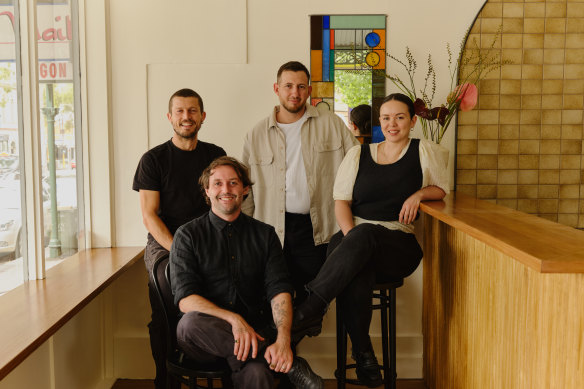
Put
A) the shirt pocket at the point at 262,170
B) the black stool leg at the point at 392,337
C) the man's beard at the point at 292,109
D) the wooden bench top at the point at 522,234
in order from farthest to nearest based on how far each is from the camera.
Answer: the shirt pocket at the point at 262,170 → the man's beard at the point at 292,109 → the black stool leg at the point at 392,337 → the wooden bench top at the point at 522,234

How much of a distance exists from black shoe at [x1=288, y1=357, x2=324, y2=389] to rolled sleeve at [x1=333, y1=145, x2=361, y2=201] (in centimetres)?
93

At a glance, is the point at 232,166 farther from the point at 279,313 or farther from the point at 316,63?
the point at 316,63

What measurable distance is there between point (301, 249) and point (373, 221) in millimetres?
544

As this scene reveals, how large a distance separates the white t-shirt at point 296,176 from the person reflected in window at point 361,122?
1.51 feet

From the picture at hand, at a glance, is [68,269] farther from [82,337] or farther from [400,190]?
[400,190]

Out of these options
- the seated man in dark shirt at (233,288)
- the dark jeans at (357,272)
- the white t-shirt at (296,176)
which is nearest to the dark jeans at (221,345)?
the seated man in dark shirt at (233,288)

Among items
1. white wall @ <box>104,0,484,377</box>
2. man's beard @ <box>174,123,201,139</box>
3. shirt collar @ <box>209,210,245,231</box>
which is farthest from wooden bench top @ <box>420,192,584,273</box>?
man's beard @ <box>174,123,201,139</box>

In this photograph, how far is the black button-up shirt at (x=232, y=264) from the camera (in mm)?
2424

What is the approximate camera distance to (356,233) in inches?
102

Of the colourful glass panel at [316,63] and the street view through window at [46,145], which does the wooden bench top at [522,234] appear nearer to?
the colourful glass panel at [316,63]

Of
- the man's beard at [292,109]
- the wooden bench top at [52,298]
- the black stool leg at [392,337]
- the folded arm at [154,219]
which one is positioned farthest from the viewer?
the man's beard at [292,109]

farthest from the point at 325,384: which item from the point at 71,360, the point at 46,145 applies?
the point at 46,145

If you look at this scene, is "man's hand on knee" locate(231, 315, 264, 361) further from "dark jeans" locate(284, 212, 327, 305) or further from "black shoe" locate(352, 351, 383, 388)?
"dark jeans" locate(284, 212, 327, 305)

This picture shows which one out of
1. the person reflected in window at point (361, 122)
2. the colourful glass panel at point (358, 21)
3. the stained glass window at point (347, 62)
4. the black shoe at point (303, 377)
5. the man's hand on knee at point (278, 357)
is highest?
the colourful glass panel at point (358, 21)
